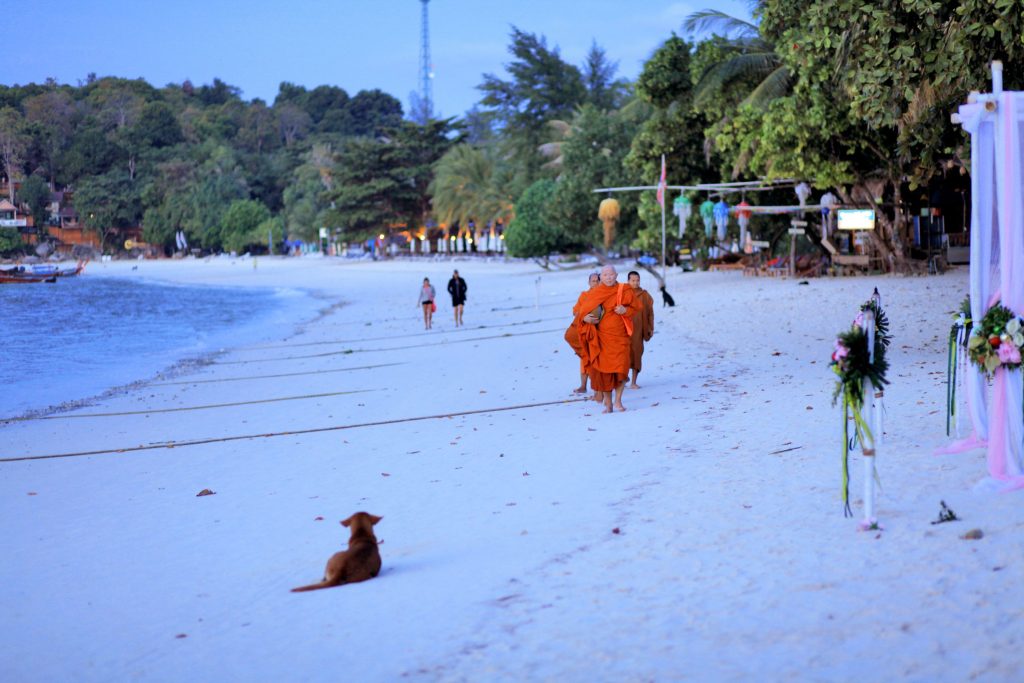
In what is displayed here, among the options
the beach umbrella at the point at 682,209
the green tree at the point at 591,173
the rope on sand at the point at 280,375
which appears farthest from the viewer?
the green tree at the point at 591,173

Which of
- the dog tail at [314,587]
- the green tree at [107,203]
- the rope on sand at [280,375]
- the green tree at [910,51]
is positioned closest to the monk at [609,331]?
the green tree at [910,51]

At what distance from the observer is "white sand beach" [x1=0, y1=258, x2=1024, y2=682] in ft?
13.8

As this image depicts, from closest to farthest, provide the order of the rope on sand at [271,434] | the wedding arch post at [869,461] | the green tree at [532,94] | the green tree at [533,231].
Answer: the wedding arch post at [869,461]
the rope on sand at [271,434]
the green tree at [533,231]
the green tree at [532,94]

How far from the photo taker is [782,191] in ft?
108

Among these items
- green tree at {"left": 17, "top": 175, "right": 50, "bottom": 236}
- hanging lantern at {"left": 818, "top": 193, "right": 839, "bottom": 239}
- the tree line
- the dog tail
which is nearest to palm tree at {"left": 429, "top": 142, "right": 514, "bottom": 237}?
the tree line

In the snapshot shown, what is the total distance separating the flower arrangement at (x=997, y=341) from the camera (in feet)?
18.5

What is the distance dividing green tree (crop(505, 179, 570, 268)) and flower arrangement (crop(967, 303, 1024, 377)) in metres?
39.9

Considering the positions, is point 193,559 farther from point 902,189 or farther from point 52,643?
point 902,189

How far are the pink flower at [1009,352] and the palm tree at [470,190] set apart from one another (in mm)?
55419

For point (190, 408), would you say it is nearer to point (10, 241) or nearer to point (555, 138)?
point (555, 138)

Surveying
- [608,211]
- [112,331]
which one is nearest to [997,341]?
[608,211]

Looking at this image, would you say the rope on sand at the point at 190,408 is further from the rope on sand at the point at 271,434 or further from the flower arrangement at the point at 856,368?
the flower arrangement at the point at 856,368

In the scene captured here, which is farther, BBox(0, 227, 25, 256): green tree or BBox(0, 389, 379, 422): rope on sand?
BBox(0, 227, 25, 256): green tree

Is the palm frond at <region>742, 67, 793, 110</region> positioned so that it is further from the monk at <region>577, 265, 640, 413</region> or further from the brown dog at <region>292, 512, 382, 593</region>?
the brown dog at <region>292, 512, 382, 593</region>
